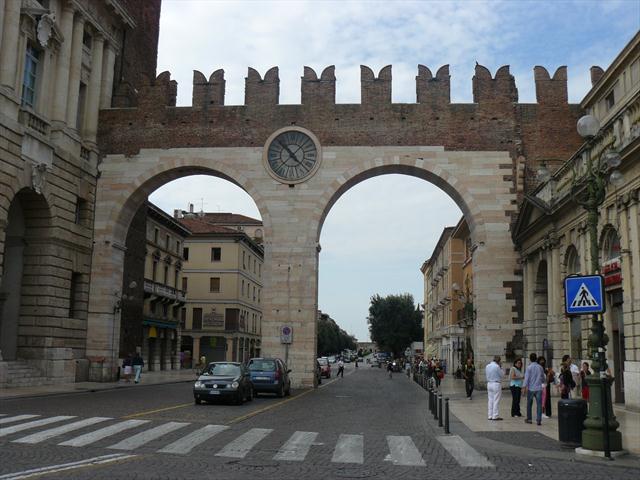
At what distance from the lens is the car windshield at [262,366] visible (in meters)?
24.1

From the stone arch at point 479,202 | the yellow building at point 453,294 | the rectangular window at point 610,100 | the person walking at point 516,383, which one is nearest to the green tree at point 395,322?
the yellow building at point 453,294

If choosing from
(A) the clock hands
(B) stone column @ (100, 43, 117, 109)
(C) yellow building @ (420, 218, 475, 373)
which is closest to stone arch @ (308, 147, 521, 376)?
(A) the clock hands

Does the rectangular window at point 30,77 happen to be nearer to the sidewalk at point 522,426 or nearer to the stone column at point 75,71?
the stone column at point 75,71

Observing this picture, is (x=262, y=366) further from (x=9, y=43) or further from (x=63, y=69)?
(x=63, y=69)

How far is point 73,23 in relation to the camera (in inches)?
1152

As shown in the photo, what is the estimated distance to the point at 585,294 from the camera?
1133 cm

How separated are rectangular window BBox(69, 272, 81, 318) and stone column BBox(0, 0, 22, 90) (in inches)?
349

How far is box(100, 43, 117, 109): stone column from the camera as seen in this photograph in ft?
106

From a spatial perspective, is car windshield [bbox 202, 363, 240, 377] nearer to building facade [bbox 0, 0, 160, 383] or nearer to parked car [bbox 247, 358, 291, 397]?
parked car [bbox 247, 358, 291, 397]

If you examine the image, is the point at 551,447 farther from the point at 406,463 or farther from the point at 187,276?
the point at 187,276

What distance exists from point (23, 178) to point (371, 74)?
1561cm

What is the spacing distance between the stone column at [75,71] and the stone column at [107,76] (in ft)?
8.67

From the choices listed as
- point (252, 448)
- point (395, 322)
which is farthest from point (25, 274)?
point (395, 322)

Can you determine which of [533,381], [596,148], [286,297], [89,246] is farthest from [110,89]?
[533,381]
